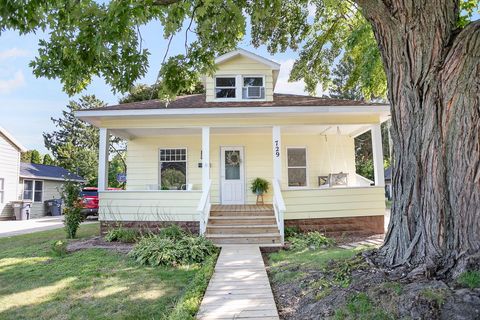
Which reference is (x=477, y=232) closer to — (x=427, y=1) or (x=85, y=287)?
(x=427, y=1)

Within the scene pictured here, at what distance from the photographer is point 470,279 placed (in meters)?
2.96

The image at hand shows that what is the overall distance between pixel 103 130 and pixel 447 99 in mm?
8925

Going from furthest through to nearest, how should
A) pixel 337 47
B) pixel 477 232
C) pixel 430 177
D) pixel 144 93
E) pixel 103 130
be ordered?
pixel 144 93
pixel 337 47
pixel 103 130
pixel 430 177
pixel 477 232

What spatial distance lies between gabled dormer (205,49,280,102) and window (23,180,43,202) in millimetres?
16837

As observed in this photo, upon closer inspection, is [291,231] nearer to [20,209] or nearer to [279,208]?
[279,208]

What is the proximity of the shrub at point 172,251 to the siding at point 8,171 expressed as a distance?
630 inches

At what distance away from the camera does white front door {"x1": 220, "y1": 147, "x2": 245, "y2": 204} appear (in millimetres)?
11555

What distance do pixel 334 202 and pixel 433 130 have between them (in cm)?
622

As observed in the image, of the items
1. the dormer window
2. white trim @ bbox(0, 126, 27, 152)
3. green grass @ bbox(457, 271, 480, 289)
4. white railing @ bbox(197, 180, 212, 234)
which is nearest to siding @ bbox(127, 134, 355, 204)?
the dormer window

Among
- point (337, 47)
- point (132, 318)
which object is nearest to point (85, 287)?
point (132, 318)

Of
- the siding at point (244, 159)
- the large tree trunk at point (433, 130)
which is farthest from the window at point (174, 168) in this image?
the large tree trunk at point (433, 130)

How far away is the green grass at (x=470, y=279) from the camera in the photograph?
2906 mm

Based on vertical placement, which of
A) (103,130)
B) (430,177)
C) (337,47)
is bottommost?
(430,177)

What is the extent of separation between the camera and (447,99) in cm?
335
